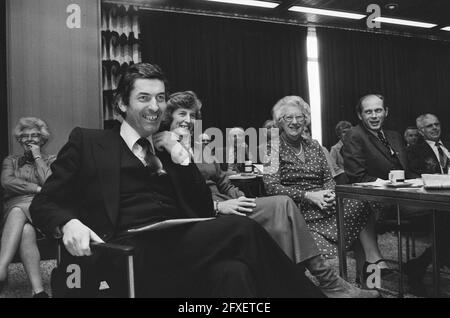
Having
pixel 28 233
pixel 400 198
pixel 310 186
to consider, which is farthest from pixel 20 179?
pixel 400 198

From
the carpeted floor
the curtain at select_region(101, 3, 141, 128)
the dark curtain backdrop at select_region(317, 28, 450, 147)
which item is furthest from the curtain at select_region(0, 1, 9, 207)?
the dark curtain backdrop at select_region(317, 28, 450, 147)

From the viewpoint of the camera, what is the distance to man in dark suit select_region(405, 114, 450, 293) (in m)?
2.47

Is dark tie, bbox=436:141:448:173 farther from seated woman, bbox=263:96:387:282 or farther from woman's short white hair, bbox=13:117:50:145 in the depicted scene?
woman's short white hair, bbox=13:117:50:145

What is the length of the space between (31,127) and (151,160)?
1761 mm

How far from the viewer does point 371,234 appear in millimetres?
2523

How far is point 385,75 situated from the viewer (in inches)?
301

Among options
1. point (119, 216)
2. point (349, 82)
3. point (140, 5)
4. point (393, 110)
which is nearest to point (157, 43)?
point (140, 5)

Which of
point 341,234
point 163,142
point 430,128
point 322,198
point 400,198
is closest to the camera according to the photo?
point 163,142

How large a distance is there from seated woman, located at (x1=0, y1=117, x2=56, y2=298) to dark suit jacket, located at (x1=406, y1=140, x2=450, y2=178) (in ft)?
9.01

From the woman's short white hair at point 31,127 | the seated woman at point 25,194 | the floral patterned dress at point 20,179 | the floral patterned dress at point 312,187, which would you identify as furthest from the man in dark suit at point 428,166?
the woman's short white hair at point 31,127

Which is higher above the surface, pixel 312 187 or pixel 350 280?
Answer: pixel 312 187

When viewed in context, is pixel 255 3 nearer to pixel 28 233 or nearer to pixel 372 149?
pixel 372 149
